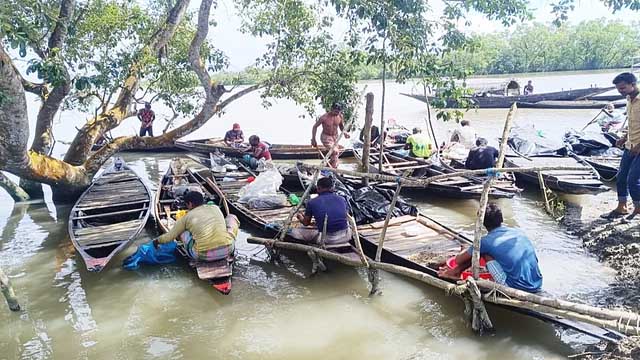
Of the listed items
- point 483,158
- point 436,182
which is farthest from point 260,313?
point 483,158

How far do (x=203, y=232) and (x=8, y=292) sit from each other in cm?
214

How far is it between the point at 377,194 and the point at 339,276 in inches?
74.9

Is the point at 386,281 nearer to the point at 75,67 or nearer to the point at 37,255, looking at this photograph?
the point at 37,255

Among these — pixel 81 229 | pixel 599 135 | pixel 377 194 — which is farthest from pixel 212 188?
pixel 599 135

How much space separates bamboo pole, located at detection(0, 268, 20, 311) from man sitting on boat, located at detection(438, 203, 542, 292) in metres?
4.72

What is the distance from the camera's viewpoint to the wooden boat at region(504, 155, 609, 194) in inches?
324

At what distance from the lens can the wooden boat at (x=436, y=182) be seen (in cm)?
904

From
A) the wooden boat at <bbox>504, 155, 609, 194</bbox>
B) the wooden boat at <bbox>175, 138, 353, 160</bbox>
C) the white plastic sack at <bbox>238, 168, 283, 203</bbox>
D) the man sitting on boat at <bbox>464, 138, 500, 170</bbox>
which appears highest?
the man sitting on boat at <bbox>464, 138, 500, 170</bbox>

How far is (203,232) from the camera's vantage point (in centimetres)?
599

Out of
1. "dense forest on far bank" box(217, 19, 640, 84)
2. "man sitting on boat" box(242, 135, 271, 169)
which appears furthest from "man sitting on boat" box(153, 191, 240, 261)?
"dense forest on far bank" box(217, 19, 640, 84)

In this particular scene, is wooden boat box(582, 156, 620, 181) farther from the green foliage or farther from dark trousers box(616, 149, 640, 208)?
the green foliage

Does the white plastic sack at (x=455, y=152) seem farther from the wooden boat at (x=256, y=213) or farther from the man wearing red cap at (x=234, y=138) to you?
the man wearing red cap at (x=234, y=138)

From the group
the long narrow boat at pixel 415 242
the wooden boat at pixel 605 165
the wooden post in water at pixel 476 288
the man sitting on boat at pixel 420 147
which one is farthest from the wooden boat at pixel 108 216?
the wooden boat at pixel 605 165

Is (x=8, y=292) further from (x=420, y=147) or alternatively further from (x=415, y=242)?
(x=420, y=147)
